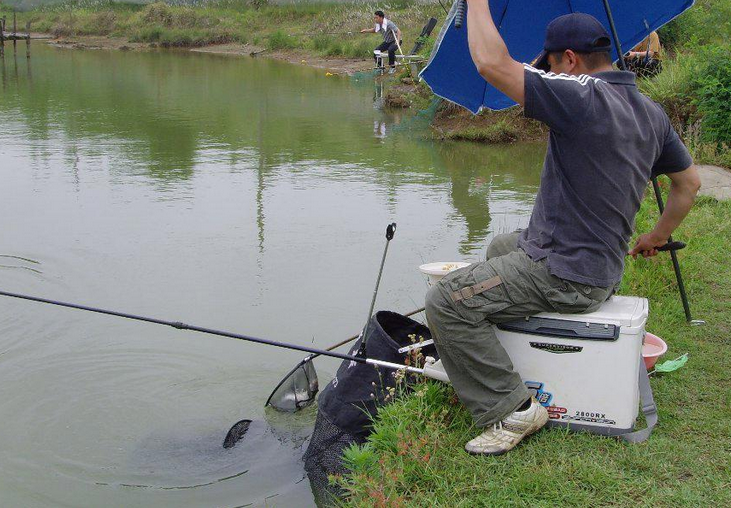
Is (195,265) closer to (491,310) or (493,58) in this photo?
(491,310)

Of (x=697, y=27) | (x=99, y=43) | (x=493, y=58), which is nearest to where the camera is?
(x=493, y=58)

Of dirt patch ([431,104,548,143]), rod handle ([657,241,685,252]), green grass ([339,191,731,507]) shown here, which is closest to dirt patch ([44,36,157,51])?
dirt patch ([431,104,548,143])

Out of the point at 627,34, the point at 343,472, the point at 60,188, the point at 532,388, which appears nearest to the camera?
the point at 532,388

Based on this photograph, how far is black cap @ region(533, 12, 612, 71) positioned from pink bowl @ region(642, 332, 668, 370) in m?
1.40

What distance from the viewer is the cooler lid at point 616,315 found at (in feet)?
10.5

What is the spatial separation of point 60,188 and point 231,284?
3.86 m

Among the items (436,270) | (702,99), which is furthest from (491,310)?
(702,99)

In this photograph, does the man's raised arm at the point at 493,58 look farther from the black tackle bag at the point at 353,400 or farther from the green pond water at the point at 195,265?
the green pond water at the point at 195,265

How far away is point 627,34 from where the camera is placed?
4.59 metres

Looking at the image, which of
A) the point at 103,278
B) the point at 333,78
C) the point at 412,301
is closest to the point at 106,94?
the point at 333,78

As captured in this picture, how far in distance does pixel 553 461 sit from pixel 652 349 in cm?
108

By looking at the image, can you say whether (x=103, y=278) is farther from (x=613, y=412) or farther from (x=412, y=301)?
(x=613, y=412)

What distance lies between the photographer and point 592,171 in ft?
10.2

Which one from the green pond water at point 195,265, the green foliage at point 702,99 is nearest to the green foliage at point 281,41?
the green pond water at point 195,265
